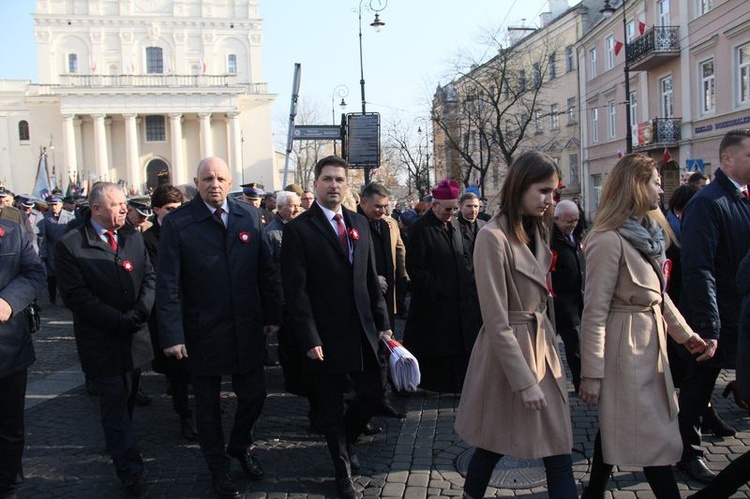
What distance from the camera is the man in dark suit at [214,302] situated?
4.53 metres

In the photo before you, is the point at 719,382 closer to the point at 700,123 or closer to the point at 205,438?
the point at 205,438

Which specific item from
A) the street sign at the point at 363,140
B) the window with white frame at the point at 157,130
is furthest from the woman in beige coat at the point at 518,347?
the window with white frame at the point at 157,130

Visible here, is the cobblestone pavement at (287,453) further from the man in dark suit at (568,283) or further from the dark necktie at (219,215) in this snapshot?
the dark necktie at (219,215)

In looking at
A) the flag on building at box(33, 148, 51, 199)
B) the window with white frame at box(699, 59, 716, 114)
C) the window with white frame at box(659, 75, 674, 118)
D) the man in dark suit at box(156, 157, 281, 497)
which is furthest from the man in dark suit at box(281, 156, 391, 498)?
the window with white frame at box(659, 75, 674, 118)

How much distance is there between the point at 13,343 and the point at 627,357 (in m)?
3.60

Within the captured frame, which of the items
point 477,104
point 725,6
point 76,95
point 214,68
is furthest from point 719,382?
point 214,68

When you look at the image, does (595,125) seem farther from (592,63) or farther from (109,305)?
(109,305)

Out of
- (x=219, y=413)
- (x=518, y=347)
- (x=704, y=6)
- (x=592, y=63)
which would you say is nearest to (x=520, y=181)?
(x=518, y=347)

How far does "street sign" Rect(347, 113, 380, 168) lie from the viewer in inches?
524

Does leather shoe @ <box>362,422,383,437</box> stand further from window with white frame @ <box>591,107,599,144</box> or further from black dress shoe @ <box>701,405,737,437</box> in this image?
window with white frame @ <box>591,107,599,144</box>

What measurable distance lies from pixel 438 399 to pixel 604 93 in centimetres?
3306

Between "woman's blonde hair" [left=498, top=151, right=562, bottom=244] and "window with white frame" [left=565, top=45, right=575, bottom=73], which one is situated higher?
"window with white frame" [left=565, top=45, right=575, bottom=73]

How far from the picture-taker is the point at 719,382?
6.95 m

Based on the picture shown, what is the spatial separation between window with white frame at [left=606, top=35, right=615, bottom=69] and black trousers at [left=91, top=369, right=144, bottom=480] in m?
34.9
